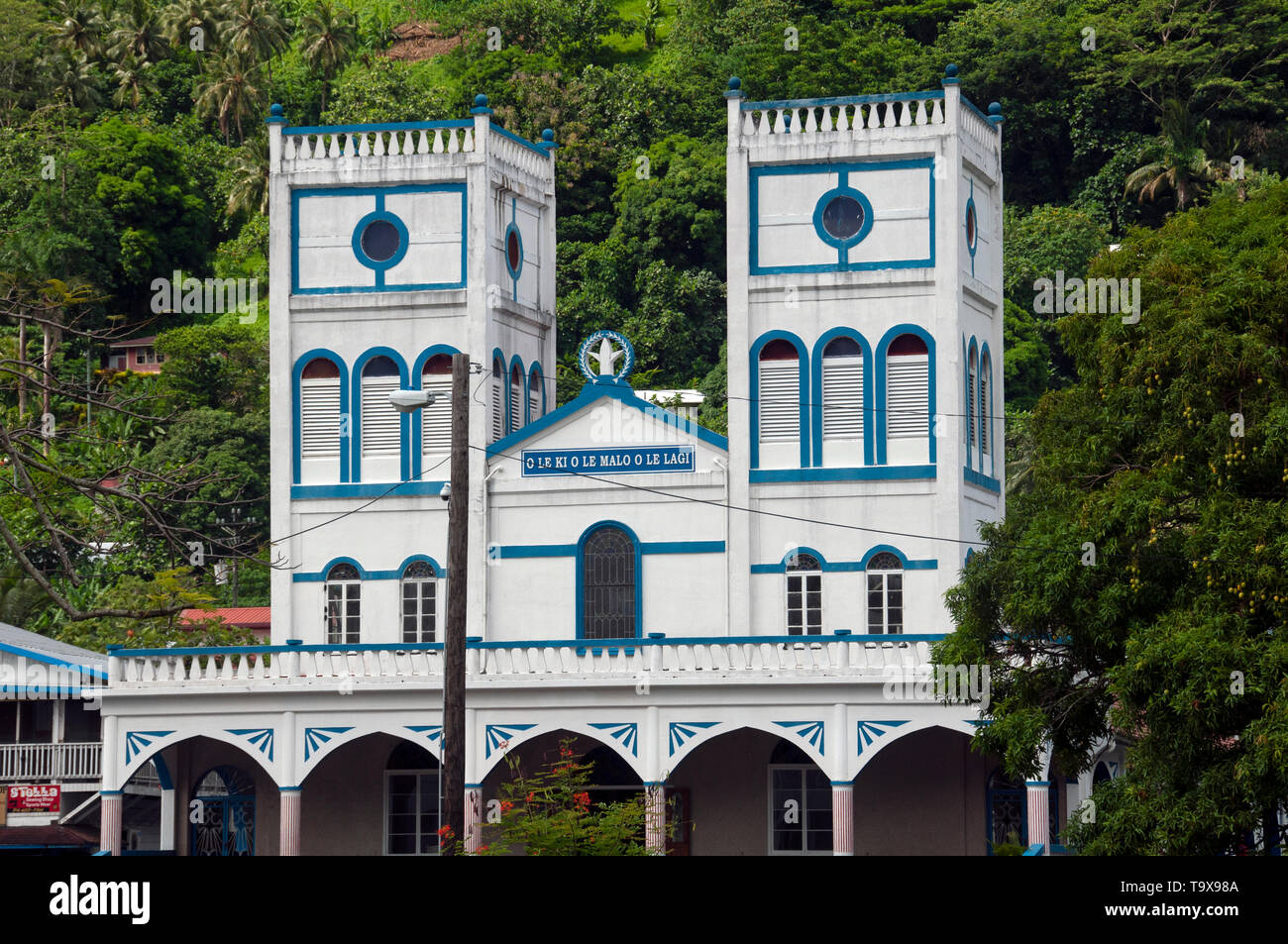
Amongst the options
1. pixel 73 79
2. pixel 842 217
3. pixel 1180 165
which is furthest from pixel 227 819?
pixel 73 79

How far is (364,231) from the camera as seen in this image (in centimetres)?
4216

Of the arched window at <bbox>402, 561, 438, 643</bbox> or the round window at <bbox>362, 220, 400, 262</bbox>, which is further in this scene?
the round window at <bbox>362, 220, 400, 262</bbox>

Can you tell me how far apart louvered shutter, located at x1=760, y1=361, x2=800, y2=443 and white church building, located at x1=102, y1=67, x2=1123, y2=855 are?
5cm

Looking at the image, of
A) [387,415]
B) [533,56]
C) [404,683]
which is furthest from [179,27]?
[404,683]

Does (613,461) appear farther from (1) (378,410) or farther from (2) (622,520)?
(1) (378,410)

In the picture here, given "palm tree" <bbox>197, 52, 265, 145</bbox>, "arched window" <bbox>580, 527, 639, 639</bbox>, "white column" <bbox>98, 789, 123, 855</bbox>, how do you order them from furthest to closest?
"palm tree" <bbox>197, 52, 265, 145</bbox> < "arched window" <bbox>580, 527, 639, 639</bbox> < "white column" <bbox>98, 789, 123, 855</bbox>

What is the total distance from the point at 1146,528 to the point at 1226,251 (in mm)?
3930

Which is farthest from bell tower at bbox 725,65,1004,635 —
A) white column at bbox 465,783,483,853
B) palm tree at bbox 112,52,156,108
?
palm tree at bbox 112,52,156,108

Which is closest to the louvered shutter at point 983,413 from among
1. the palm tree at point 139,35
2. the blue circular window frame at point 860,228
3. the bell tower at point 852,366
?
the bell tower at point 852,366

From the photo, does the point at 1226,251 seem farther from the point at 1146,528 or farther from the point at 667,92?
the point at 667,92

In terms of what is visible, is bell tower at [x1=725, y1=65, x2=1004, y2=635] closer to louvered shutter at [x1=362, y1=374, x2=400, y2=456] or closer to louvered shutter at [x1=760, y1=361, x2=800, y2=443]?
louvered shutter at [x1=760, y1=361, x2=800, y2=443]

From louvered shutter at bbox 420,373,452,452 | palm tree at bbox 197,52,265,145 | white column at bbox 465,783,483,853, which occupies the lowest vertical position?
white column at bbox 465,783,483,853

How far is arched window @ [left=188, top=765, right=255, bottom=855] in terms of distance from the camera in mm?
40656

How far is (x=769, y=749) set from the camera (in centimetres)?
3909
